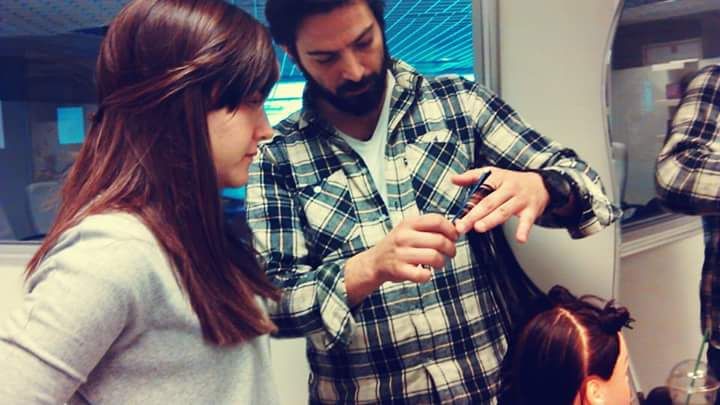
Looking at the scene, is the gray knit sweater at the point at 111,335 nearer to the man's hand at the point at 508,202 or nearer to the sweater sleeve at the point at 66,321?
the sweater sleeve at the point at 66,321

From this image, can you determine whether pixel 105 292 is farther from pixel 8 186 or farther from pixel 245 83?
pixel 8 186

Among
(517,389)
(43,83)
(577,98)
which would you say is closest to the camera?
(517,389)

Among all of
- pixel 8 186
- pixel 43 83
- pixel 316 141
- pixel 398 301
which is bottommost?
pixel 398 301

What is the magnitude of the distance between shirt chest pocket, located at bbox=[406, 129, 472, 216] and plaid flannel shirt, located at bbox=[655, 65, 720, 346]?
1.20 feet

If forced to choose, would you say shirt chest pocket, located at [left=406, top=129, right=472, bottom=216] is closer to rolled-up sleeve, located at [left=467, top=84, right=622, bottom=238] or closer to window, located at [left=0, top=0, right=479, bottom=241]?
rolled-up sleeve, located at [left=467, top=84, right=622, bottom=238]

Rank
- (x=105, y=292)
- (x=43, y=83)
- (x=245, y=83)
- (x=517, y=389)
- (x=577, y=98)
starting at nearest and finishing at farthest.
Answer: (x=105, y=292) < (x=245, y=83) < (x=517, y=389) < (x=577, y=98) < (x=43, y=83)

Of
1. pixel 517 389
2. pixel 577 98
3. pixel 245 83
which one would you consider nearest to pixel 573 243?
pixel 577 98

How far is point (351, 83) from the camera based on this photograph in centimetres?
109

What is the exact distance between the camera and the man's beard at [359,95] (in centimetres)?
110

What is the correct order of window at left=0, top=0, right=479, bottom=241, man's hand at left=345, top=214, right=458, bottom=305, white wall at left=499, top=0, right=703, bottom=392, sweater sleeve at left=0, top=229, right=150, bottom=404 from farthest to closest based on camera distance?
window at left=0, top=0, right=479, bottom=241, white wall at left=499, top=0, right=703, bottom=392, man's hand at left=345, top=214, right=458, bottom=305, sweater sleeve at left=0, top=229, right=150, bottom=404

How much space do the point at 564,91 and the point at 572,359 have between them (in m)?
0.53

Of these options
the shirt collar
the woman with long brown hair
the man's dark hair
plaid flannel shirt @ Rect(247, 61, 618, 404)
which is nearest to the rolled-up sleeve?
plaid flannel shirt @ Rect(247, 61, 618, 404)

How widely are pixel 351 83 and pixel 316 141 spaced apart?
11 centimetres

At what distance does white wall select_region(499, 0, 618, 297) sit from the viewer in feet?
3.92
